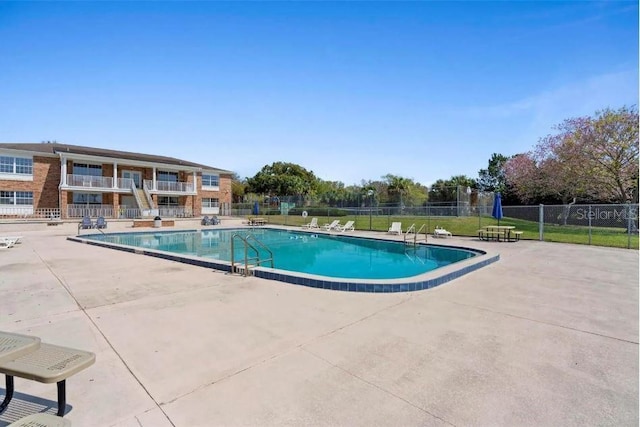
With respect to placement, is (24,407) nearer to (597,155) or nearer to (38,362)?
(38,362)

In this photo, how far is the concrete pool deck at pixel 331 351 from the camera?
245 cm

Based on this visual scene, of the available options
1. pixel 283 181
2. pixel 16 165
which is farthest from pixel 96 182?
pixel 283 181

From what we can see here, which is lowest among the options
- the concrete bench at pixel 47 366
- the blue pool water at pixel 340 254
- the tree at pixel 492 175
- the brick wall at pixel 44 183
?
the blue pool water at pixel 340 254

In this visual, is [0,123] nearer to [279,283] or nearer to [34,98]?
[34,98]

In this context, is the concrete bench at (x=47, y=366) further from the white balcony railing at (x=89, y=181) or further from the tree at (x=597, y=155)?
the white balcony railing at (x=89, y=181)

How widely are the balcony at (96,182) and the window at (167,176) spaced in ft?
12.2

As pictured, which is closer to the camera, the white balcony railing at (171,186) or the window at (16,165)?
the window at (16,165)

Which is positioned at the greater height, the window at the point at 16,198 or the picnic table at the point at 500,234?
the window at the point at 16,198

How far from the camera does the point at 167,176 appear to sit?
1330 inches

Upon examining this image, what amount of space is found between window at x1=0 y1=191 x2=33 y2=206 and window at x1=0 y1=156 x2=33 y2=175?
1.58 m

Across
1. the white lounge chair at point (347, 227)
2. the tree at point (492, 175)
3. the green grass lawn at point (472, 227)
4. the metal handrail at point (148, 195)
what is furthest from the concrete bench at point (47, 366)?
the tree at point (492, 175)

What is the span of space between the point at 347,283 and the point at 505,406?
389 centimetres

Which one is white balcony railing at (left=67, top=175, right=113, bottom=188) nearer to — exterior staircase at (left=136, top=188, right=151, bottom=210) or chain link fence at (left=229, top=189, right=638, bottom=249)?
exterior staircase at (left=136, top=188, right=151, bottom=210)

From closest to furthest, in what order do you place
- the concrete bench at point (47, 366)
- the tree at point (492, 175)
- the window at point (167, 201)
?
the concrete bench at point (47, 366) < the window at point (167, 201) < the tree at point (492, 175)
